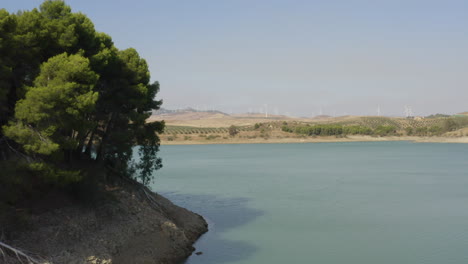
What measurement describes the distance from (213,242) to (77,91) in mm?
10780

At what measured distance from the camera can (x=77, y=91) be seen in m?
18.3

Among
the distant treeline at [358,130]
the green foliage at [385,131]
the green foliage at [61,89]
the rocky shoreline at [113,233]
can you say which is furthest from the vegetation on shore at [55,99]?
the green foliage at [385,131]

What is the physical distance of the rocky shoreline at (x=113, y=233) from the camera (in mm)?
16969

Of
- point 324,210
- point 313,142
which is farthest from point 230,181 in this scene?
point 313,142

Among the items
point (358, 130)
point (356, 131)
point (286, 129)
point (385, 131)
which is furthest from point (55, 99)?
point (385, 131)

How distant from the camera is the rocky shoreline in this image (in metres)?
17.0

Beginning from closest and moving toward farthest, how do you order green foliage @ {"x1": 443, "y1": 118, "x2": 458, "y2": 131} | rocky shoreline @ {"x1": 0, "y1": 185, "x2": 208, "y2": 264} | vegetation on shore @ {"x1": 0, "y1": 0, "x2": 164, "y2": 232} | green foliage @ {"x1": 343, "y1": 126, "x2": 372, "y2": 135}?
1. rocky shoreline @ {"x1": 0, "y1": 185, "x2": 208, "y2": 264}
2. vegetation on shore @ {"x1": 0, "y1": 0, "x2": 164, "y2": 232}
3. green foliage @ {"x1": 443, "y1": 118, "x2": 458, "y2": 131}
4. green foliage @ {"x1": 343, "y1": 126, "x2": 372, "y2": 135}

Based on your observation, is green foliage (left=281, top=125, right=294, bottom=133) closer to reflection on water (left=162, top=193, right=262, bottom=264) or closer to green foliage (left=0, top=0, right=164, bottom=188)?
reflection on water (left=162, top=193, right=262, bottom=264)

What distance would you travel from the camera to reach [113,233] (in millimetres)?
19922

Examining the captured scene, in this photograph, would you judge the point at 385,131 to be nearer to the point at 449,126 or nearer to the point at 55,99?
the point at 449,126

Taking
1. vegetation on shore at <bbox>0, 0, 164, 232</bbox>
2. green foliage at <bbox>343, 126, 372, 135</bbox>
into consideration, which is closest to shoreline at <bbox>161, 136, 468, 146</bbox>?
green foliage at <bbox>343, 126, 372, 135</bbox>

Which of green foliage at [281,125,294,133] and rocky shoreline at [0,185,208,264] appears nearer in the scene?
rocky shoreline at [0,185,208,264]

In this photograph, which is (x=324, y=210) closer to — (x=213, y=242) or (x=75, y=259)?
(x=213, y=242)

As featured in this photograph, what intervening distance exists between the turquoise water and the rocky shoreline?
1.49 meters
